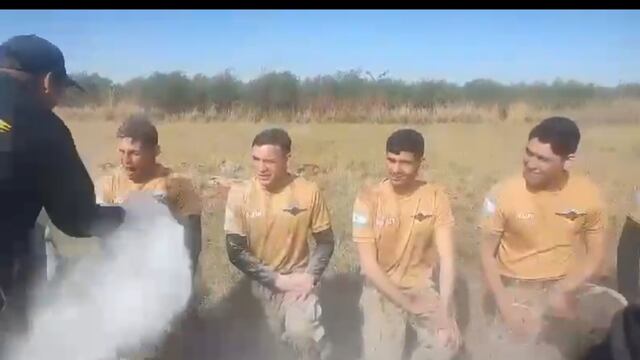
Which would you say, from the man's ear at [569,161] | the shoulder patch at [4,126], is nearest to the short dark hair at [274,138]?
the shoulder patch at [4,126]

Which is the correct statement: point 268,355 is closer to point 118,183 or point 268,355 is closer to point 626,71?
point 118,183

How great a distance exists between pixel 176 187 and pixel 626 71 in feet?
4.86

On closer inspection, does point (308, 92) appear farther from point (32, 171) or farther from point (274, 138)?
point (32, 171)

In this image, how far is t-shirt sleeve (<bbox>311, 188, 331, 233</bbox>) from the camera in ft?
9.18

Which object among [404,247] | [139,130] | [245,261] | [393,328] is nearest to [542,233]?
[404,247]

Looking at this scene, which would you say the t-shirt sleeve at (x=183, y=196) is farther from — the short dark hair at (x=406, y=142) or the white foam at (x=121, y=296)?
the short dark hair at (x=406, y=142)

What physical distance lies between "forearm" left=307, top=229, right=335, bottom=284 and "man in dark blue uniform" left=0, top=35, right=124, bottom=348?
0.62 meters

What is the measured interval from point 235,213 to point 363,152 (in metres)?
0.45

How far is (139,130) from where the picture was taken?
2785 mm

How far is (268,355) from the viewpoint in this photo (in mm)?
2896

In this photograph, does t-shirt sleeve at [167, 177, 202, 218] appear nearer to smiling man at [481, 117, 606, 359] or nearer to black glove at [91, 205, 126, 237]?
black glove at [91, 205, 126, 237]

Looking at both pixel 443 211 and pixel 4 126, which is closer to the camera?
pixel 4 126

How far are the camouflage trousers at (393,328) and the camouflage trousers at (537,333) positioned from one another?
0.54ft

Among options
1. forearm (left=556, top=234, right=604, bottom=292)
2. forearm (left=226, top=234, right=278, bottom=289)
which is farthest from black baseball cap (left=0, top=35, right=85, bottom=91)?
forearm (left=556, top=234, right=604, bottom=292)
